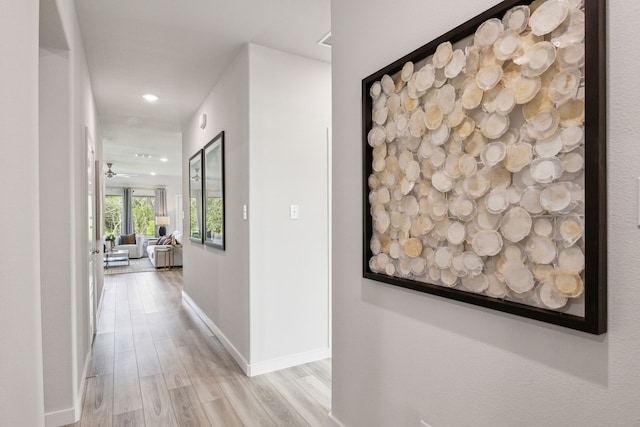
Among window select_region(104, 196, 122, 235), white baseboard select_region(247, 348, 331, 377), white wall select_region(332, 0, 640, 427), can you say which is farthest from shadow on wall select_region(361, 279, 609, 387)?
window select_region(104, 196, 122, 235)

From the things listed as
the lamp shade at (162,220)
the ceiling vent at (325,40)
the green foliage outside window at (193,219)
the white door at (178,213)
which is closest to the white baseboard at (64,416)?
the green foliage outside window at (193,219)

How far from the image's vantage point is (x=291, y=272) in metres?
2.98

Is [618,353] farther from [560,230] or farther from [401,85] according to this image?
[401,85]

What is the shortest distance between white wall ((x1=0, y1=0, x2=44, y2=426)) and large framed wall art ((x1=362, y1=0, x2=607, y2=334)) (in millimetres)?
1215

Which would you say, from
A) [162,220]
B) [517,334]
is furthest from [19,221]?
[162,220]

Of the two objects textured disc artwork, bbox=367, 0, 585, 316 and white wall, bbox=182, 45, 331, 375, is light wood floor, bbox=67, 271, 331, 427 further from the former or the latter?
textured disc artwork, bbox=367, 0, 585, 316

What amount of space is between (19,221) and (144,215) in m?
12.8

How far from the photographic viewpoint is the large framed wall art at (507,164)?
0.87m

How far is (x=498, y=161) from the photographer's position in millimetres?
1072

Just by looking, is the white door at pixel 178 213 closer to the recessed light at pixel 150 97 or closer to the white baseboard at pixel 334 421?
the recessed light at pixel 150 97

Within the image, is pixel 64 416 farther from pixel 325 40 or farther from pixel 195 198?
pixel 325 40

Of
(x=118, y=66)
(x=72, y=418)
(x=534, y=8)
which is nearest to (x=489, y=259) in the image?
(x=534, y=8)

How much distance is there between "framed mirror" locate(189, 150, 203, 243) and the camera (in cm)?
437

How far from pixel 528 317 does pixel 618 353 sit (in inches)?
7.9
